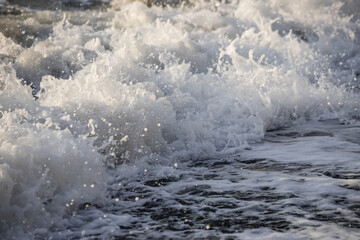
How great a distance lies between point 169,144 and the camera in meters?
5.36

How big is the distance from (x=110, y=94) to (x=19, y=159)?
181cm

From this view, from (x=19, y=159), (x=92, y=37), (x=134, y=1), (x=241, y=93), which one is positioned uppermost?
(x=134, y=1)

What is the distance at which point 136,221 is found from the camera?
3484 mm

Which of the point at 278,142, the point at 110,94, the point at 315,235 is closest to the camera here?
the point at 315,235

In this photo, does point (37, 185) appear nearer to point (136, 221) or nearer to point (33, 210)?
point (33, 210)

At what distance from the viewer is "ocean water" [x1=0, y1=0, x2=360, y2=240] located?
3.40 meters

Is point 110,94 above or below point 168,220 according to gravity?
above

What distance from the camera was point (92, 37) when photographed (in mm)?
9492

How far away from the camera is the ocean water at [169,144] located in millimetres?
3402

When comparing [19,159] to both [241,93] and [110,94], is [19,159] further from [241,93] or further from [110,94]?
[241,93]

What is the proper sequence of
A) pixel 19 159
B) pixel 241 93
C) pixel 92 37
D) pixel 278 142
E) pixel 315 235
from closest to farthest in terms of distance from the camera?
pixel 315 235 < pixel 19 159 < pixel 278 142 < pixel 241 93 < pixel 92 37

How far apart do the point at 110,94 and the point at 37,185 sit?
1.90 metres

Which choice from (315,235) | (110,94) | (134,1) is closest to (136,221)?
(315,235)

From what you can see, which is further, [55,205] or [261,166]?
[261,166]
